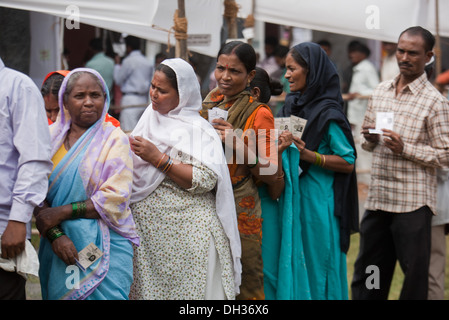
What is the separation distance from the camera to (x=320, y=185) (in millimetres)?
4285

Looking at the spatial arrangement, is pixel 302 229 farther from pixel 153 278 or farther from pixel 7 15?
pixel 7 15

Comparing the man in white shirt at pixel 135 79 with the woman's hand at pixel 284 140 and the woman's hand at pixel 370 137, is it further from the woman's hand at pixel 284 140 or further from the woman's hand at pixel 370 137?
the woman's hand at pixel 284 140

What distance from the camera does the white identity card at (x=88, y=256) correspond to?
3.18 m

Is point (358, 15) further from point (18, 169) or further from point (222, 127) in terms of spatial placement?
point (18, 169)

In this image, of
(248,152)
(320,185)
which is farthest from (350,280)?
(248,152)

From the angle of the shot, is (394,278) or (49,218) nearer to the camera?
(49,218)

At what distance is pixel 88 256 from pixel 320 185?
1738 millimetres

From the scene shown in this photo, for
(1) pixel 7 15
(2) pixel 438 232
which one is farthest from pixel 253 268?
(1) pixel 7 15

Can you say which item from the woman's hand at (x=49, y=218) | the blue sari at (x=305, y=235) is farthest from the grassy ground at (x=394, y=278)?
the woman's hand at (x=49, y=218)

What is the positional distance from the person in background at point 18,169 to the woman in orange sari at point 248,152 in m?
1.16

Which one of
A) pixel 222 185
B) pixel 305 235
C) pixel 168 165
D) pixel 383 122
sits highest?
pixel 383 122

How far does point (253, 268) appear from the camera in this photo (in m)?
3.84

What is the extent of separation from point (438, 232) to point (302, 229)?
115 cm

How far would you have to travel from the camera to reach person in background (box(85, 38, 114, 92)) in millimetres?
9898
